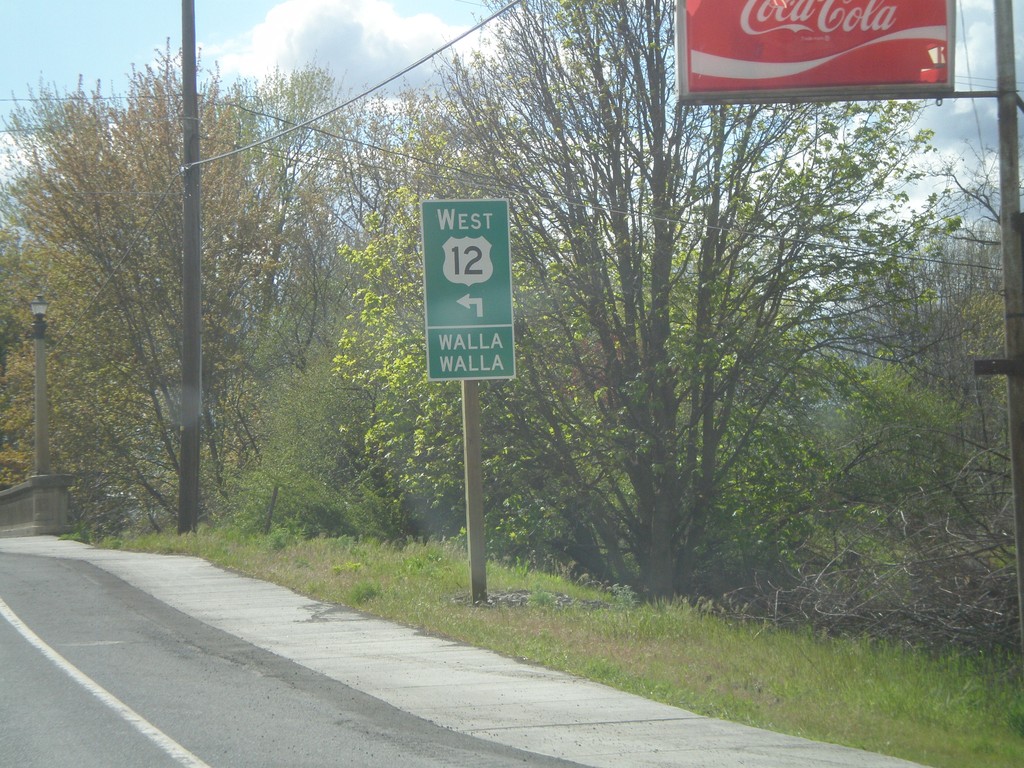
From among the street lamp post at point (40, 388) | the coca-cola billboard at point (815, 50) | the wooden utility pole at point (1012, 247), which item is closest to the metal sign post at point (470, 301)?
the coca-cola billboard at point (815, 50)

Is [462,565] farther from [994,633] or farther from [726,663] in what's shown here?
[994,633]

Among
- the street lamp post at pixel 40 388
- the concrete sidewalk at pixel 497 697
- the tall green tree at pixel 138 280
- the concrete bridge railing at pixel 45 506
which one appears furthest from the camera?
the tall green tree at pixel 138 280

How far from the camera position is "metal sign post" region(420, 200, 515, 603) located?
1199cm

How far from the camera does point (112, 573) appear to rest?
15.0 meters

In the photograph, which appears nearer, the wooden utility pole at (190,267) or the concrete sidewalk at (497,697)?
the concrete sidewalk at (497,697)

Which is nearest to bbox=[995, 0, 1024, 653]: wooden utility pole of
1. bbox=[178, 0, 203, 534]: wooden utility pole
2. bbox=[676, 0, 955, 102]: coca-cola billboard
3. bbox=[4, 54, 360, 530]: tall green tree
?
bbox=[676, 0, 955, 102]: coca-cola billboard

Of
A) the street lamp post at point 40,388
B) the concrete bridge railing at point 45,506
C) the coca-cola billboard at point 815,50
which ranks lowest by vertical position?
the concrete bridge railing at point 45,506

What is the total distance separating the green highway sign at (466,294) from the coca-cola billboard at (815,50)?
3.01m

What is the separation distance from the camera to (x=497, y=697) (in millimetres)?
7879

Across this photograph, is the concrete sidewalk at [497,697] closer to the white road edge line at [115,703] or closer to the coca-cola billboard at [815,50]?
the white road edge line at [115,703]

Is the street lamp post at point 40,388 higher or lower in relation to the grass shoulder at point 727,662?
higher

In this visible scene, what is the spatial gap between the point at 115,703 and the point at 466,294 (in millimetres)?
6040

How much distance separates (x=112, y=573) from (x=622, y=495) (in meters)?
9.12

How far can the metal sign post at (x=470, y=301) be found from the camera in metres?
12.0
